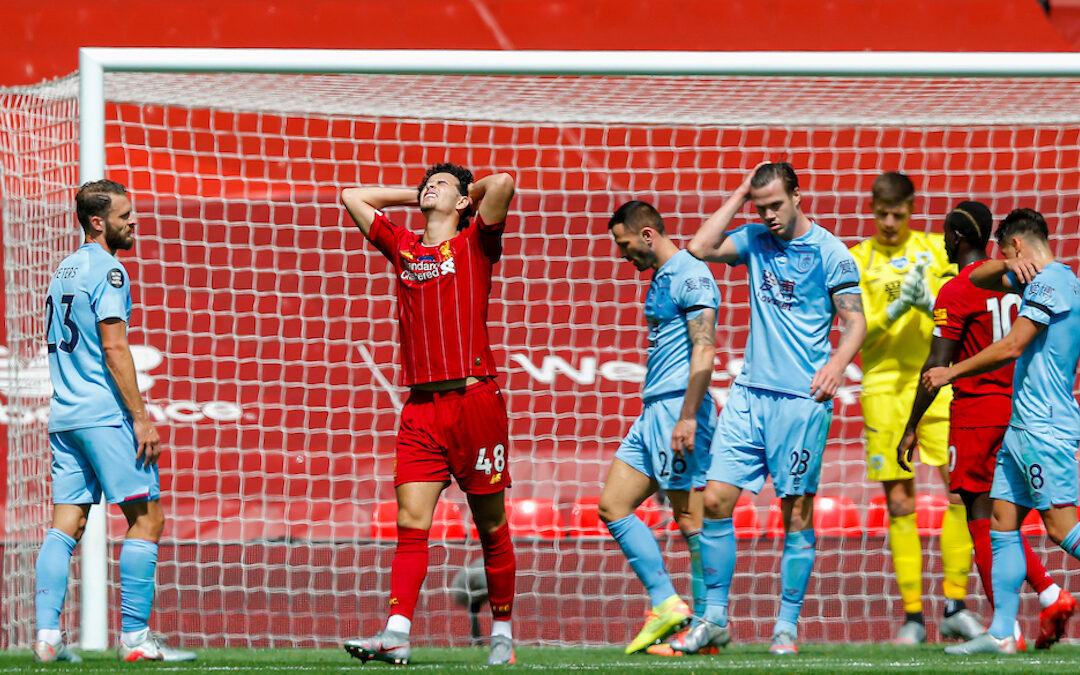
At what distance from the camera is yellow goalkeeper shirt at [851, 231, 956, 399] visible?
246 inches

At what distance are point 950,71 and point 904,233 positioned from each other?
31.3 inches

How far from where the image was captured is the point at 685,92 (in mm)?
7039

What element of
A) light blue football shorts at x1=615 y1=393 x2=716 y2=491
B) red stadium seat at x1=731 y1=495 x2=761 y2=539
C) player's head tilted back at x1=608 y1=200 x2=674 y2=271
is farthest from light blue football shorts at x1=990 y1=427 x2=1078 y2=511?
red stadium seat at x1=731 y1=495 x2=761 y2=539

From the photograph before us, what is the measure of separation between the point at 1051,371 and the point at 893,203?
130 centimetres

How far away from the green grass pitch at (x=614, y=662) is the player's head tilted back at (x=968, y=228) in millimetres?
1708

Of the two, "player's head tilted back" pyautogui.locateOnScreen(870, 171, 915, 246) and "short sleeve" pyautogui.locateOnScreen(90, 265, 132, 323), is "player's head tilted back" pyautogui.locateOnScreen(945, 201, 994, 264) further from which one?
"short sleeve" pyautogui.locateOnScreen(90, 265, 132, 323)

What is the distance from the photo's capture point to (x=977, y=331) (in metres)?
5.58

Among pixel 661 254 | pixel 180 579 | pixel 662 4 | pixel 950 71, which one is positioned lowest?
pixel 180 579

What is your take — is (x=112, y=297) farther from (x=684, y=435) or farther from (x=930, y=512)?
(x=930, y=512)

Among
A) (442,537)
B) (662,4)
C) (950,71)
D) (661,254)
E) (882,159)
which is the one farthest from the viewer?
(662,4)

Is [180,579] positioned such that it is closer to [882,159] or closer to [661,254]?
[661,254]

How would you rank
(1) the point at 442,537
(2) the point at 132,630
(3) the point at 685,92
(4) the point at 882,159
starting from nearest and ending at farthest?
1. (2) the point at 132,630
2. (3) the point at 685,92
3. (1) the point at 442,537
4. (4) the point at 882,159

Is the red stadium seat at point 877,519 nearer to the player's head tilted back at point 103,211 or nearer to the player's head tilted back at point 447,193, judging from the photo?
the player's head tilted back at point 447,193

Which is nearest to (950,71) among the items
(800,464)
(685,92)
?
(685,92)
